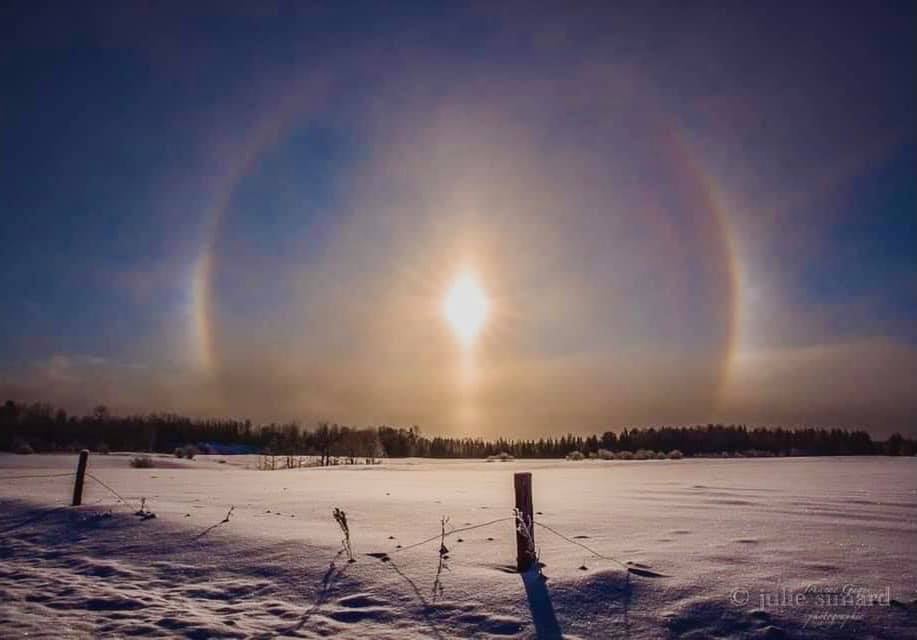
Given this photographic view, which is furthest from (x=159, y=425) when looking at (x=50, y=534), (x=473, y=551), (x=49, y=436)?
(x=473, y=551)

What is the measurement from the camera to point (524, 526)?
8.02 m

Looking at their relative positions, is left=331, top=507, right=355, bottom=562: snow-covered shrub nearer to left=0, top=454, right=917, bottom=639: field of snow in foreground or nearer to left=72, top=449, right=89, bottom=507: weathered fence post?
left=0, top=454, right=917, bottom=639: field of snow in foreground

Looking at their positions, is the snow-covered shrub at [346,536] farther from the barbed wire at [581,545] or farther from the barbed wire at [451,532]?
the barbed wire at [581,545]

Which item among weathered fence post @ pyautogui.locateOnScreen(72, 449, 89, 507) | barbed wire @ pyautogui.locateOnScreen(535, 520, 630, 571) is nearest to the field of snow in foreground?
barbed wire @ pyautogui.locateOnScreen(535, 520, 630, 571)

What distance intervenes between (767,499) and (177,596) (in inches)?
545

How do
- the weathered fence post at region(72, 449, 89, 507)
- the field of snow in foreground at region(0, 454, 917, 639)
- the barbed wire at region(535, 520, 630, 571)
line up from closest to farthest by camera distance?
the field of snow in foreground at region(0, 454, 917, 639)
the barbed wire at region(535, 520, 630, 571)
the weathered fence post at region(72, 449, 89, 507)

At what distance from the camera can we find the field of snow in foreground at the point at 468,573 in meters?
6.18

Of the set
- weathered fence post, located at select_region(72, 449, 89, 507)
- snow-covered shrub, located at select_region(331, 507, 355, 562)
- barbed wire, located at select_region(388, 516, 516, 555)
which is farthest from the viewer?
weathered fence post, located at select_region(72, 449, 89, 507)

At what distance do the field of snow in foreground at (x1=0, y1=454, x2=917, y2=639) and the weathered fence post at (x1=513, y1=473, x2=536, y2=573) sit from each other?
26cm

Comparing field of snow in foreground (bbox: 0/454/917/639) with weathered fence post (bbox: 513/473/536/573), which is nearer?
field of snow in foreground (bbox: 0/454/917/639)

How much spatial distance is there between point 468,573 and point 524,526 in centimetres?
102

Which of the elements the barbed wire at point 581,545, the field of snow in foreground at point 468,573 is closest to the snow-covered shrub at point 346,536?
the field of snow in foreground at point 468,573

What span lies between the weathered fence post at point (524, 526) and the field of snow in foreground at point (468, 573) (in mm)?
263

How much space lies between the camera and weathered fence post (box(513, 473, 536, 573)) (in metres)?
7.91
